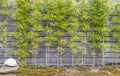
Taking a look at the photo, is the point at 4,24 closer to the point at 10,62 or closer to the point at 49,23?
the point at 10,62

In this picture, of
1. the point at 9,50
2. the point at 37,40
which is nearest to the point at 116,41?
the point at 37,40

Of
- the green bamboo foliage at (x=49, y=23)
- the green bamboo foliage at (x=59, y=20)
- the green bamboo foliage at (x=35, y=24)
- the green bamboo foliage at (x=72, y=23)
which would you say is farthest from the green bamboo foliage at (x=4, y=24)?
the green bamboo foliage at (x=72, y=23)

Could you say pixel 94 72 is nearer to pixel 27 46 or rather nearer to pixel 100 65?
pixel 100 65

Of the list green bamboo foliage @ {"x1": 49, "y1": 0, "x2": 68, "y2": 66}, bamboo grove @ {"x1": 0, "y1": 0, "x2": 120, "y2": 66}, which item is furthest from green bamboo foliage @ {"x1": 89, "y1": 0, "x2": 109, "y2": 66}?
green bamboo foliage @ {"x1": 49, "y1": 0, "x2": 68, "y2": 66}

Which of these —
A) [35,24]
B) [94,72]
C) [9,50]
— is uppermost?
[35,24]

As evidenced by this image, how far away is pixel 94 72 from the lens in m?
7.52

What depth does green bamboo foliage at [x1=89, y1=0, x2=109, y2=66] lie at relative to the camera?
762 cm

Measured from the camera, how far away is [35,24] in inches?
301

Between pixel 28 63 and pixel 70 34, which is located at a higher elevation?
pixel 70 34

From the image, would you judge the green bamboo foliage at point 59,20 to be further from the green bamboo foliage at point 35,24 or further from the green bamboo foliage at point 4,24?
the green bamboo foliage at point 4,24

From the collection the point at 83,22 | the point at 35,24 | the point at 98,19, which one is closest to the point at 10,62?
the point at 35,24

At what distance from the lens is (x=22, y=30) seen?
7676mm

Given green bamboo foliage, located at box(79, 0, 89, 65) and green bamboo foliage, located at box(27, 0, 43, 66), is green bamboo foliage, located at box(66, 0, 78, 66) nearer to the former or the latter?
green bamboo foliage, located at box(79, 0, 89, 65)

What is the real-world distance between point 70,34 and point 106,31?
32.8 inches
